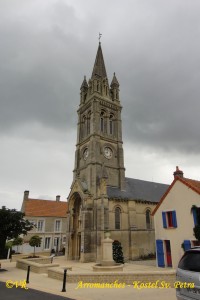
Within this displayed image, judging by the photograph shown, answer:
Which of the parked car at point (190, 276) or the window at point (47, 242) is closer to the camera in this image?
the parked car at point (190, 276)

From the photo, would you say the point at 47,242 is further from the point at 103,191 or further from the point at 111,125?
the point at 111,125

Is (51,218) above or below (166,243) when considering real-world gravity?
above

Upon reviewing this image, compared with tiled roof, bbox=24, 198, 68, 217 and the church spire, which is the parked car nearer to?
tiled roof, bbox=24, 198, 68, 217

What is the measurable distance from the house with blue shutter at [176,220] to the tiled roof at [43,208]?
962 inches

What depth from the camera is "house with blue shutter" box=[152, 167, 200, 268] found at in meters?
16.2

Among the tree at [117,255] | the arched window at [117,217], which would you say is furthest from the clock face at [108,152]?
the tree at [117,255]

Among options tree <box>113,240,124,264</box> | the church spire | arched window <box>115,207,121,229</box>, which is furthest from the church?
tree <box>113,240,124,264</box>

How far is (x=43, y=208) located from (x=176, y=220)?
27665 millimetres

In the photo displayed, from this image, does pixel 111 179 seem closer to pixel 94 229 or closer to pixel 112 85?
pixel 94 229

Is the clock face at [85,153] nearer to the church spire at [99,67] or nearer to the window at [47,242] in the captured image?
the church spire at [99,67]

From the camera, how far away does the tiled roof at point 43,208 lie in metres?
37.2

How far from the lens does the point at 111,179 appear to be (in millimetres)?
31625

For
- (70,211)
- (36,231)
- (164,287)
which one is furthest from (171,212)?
(36,231)

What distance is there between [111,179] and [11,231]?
54.4 feet
